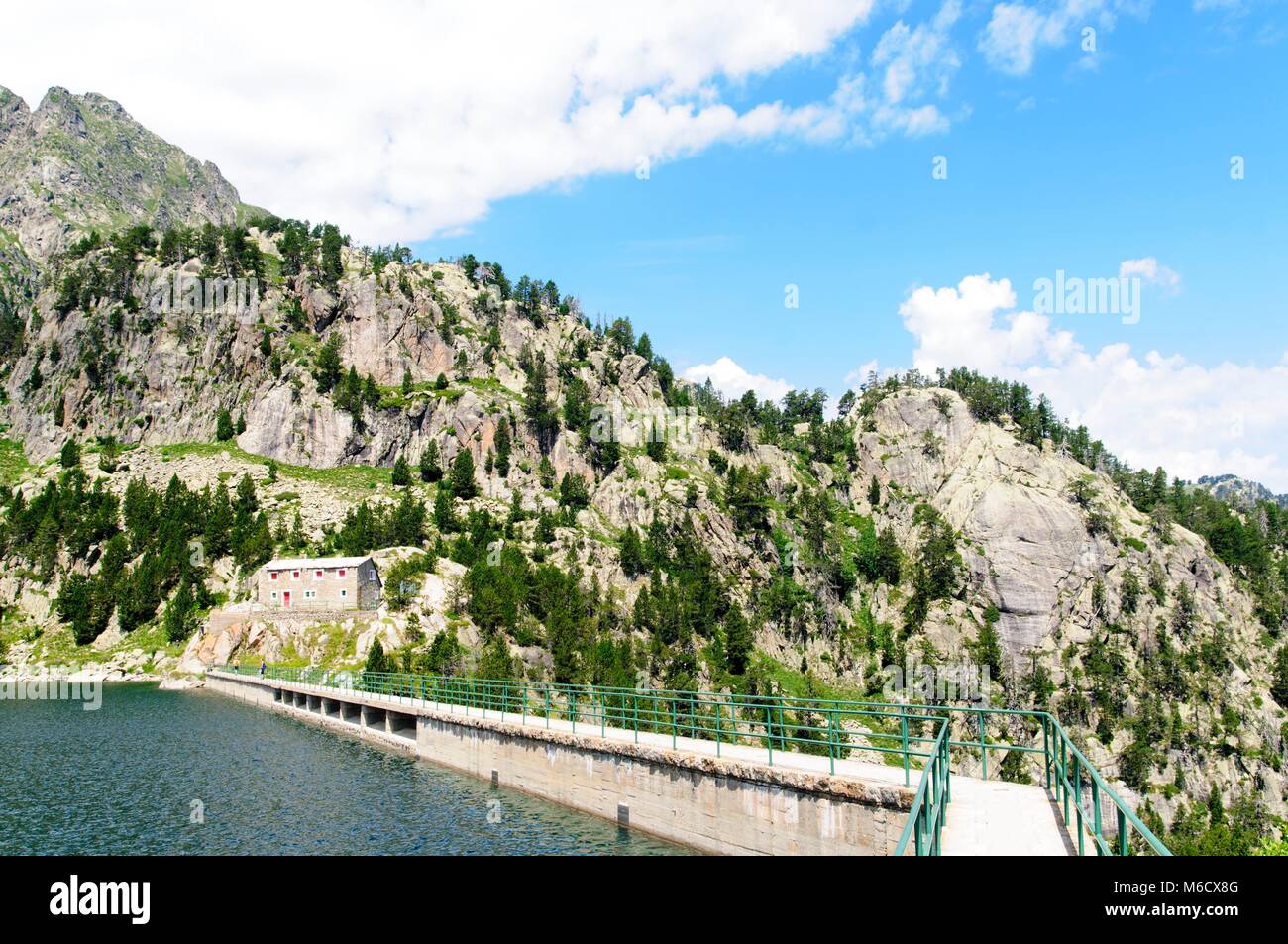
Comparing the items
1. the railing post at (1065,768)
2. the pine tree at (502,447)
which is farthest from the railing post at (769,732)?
the pine tree at (502,447)

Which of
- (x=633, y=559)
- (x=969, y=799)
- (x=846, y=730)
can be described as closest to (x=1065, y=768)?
(x=969, y=799)

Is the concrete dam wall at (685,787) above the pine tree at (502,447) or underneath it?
underneath

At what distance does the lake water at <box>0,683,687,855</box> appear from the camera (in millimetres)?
25766

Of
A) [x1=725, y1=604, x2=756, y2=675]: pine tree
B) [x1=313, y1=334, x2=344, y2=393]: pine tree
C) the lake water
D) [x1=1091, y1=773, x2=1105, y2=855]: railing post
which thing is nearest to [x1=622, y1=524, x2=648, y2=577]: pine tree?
[x1=725, y1=604, x2=756, y2=675]: pine tree

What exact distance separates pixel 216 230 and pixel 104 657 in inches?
4076

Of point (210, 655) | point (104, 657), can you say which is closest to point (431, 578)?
point (210, 655)

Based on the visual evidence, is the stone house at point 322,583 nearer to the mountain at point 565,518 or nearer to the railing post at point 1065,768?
the mountain at point 565,518

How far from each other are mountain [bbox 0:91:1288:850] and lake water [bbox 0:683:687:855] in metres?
26.4

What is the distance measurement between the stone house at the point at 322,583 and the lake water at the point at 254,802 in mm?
32528

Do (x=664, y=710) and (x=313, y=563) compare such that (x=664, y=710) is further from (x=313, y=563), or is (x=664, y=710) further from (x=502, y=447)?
(x=502, y=447)

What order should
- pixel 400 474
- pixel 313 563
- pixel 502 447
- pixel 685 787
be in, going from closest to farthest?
pixel 685 787
pixel 313 563
pixel 400 474
pixel 502 447

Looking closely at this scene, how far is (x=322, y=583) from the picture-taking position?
83312 mm

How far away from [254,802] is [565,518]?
89416 mm

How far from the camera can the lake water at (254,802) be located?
25.8m
